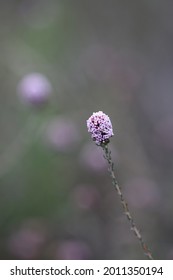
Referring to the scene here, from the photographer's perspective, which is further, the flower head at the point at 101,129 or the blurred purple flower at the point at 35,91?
the blurred purple flower at the point at 35,91

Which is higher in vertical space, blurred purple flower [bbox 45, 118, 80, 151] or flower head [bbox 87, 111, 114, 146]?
blurred purple flower [bbox 45, 118, 80, 151]

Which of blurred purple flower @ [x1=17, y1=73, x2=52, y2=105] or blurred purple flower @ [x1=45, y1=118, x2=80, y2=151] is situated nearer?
blurred purple flower @ [x1=17, y1=73, x2=52, y2=105]

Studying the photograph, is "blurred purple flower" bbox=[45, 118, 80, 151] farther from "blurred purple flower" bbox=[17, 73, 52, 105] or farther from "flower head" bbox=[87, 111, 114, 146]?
"flower head" bbox=[87, 111, 114, 146]

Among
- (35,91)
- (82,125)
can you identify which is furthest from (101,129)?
(82,125)

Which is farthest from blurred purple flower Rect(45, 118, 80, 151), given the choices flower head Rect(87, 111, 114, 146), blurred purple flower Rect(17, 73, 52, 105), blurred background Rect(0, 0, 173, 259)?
flower head Rect(87, 111, 114, 146)

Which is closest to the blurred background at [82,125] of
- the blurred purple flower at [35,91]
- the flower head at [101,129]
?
the blurred purple flower at [35,91]

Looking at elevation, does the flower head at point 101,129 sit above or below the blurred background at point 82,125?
below

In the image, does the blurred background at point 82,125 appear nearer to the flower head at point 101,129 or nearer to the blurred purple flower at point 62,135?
the blurred purple flower at point 62,135
